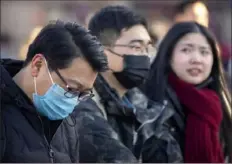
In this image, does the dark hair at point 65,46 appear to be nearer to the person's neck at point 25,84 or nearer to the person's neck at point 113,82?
the person's neck at point 25,84

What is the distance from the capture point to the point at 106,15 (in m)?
3.98

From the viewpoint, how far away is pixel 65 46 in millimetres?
2955

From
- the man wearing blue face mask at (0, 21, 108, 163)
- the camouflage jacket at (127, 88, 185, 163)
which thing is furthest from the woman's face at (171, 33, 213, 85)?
the man wearing blue face mask at (0, 21, 108, 163)

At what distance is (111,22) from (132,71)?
0.32 metres

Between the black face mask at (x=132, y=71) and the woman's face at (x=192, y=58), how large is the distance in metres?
0.37

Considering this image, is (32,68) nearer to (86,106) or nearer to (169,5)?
(86,106)

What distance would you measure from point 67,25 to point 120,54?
0.95 m

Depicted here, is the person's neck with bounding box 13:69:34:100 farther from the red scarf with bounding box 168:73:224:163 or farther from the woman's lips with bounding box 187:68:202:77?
the woman's lips with bounding box 187:68:202:77

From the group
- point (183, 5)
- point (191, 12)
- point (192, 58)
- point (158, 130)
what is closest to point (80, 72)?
point (158, 130)

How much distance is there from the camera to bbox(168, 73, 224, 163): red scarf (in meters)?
4.14

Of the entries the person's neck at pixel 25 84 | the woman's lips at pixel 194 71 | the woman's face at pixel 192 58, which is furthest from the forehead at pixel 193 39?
the person's neck at pixel 25 84

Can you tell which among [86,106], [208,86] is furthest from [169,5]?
[86,106]

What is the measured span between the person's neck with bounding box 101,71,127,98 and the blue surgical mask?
0.80 meters

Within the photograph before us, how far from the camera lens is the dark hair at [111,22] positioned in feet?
13.0
